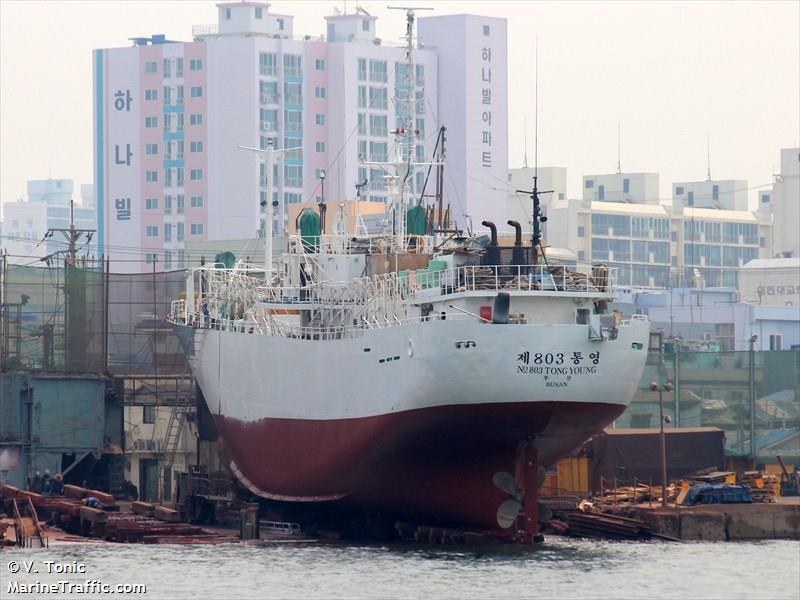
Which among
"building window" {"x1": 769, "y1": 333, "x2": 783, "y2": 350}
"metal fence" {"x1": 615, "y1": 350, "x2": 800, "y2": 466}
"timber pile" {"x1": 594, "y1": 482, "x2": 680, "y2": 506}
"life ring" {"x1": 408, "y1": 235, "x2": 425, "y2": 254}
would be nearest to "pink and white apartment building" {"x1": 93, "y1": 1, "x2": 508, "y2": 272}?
"building window" {"x1": 769, "y1": 333, "x2": 783, "y2": 350}

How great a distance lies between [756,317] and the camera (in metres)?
121

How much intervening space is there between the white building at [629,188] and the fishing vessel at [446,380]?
13442 cm

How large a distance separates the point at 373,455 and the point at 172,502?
14132 mm

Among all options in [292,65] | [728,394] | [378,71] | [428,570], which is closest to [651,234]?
[378,71]

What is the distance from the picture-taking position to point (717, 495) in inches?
2232

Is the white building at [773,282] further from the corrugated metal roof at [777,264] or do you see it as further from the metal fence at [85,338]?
the metal fence at [85,338]

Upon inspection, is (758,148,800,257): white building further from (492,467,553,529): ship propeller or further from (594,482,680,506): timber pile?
(492,467,553,529): ship propeller

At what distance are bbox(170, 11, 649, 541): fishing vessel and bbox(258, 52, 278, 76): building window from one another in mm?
96433

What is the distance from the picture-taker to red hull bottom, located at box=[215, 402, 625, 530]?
51.2m

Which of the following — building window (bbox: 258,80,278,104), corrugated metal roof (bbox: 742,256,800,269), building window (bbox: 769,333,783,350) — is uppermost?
building window (bbox: 258,80,278,104)

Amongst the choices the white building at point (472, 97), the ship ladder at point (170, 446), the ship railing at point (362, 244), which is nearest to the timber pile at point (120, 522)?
the ship ladder at point (170, 446)

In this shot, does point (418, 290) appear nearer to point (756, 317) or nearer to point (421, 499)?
point (421, 499)

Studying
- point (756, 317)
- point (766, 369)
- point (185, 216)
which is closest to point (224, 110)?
point (185, 216)

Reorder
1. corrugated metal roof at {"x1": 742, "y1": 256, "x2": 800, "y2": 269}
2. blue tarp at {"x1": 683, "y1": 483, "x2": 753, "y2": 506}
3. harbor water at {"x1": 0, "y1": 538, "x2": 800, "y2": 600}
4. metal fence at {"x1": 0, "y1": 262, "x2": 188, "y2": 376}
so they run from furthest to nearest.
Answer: corrugated metal roof at {"x1": 742, "y1": 256, "x2": 800, "y2": 269}, metal fence at {"x1": 0, "y1": 262, "x2": 188, "y2": 376}, blue tarp at {"x1": 683, "y1": 483, "x2": 753, "y2": 506}, harbor water at {"x1": 0, "y1": 538, "x2": 800, "y2": 600}
